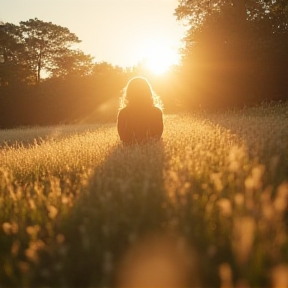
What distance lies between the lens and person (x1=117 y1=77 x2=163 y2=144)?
909 centimetres

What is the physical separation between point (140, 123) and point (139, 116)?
0.17 m

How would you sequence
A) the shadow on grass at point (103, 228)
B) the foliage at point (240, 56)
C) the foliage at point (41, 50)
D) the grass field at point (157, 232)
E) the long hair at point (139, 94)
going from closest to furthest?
1. the grass field at point (157, 232)
2. the shadow on grass at point (103, 228)
3. the long hair at point (139, 94)
4. the foliage at point (240, 56)
5. the foliage at point (41, 50)

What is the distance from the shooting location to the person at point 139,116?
358 inches

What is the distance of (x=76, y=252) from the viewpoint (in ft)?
10.9

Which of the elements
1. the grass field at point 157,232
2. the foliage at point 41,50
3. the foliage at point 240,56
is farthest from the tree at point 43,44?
the grass field at point 157,232

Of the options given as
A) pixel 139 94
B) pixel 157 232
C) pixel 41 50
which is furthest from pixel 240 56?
pixel 41 50

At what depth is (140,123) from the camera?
905 cm

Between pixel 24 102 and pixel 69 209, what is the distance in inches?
1236

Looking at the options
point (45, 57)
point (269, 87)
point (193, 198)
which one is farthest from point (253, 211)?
point (45, 57)

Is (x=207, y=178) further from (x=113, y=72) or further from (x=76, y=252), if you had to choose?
(x=113, y=72)

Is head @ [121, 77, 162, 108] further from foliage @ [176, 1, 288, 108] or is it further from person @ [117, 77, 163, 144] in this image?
foliage @ [176, 1, 288, 108]

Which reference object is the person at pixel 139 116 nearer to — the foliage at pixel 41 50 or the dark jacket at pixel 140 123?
the dark jacket at pixel 140 123

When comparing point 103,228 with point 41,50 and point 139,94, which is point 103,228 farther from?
point 41,50

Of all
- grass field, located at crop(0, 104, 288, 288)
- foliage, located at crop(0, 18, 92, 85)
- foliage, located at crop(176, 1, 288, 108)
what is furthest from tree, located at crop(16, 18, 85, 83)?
grass field, located at crop(0, 104, 288, 288)
